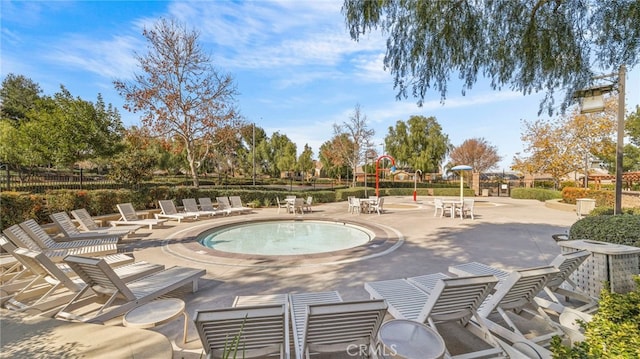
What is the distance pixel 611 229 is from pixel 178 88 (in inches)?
710

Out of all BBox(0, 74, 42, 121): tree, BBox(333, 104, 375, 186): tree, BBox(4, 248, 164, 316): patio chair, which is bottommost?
BBox(4, 248, 164, 316): patio chair

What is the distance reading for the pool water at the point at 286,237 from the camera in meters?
8.03

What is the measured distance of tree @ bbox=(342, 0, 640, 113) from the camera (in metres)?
4.66

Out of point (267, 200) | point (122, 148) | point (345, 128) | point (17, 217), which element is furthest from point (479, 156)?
point (17, 217)

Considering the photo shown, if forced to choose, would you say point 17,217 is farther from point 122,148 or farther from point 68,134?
point 122,148

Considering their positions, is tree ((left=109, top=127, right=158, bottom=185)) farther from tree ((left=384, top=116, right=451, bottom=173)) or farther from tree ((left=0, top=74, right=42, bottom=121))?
tree ((left=384, top=116, right=451, bottom=173))

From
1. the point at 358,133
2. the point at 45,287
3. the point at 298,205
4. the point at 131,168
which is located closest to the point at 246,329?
the point at 45,287

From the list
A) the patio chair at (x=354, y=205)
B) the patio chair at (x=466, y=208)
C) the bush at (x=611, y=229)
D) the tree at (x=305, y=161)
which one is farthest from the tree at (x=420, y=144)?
the bush at (x=611, y=229)

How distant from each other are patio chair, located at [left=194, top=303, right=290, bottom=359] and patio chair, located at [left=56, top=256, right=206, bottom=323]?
1.88 meters

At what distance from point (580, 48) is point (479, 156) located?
41848mm

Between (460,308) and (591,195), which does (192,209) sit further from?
(591,195)

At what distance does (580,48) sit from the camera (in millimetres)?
4957

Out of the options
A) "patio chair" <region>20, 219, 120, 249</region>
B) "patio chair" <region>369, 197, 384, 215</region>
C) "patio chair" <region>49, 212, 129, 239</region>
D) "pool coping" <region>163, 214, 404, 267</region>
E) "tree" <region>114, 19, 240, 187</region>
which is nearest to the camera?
"patio chair" <region>20, 219, 120, 249</region>

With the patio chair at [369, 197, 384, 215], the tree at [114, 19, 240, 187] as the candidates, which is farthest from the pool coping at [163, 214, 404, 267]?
the tree at [114, 19, 240, 187]
